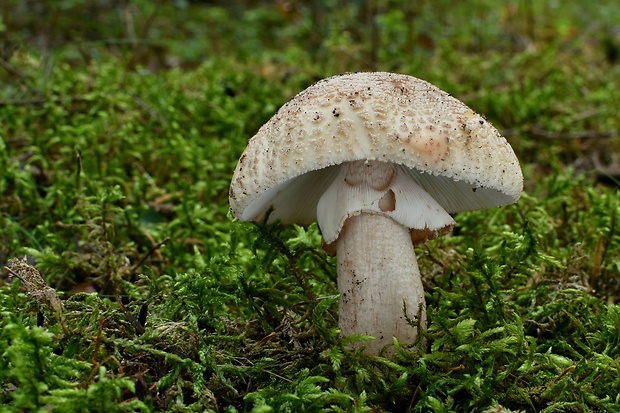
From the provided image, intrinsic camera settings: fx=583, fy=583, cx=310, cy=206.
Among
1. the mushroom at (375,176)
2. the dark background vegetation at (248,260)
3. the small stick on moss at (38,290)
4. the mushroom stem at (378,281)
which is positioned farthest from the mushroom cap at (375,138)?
the small stick on moss at (38,290)

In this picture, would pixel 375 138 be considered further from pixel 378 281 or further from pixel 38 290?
pixel 38 290

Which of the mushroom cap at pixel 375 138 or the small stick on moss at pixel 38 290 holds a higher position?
the mushroom cap at pixel 375 138

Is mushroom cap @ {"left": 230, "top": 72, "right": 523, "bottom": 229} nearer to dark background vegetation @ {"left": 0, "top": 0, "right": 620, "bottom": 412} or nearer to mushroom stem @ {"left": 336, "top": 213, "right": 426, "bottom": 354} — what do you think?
mushroom stem @ {"left": 336, "top": 213, "right": 426, "bottom": 354}

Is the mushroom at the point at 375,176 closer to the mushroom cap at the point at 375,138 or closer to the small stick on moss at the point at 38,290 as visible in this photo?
the mushroom cap at the point at 375,138

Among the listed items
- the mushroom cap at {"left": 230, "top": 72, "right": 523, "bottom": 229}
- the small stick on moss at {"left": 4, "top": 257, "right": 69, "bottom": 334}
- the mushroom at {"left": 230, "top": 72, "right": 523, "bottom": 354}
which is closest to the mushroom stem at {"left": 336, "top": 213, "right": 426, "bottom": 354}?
the mushroom at {"left": 230, "top": 72, "right": 523, "bottom": 354}

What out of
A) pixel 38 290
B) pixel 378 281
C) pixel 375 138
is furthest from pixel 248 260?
pixel 375 138

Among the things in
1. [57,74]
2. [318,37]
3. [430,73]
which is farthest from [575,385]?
[318,37]

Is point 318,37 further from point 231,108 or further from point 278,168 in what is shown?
point 278,168
